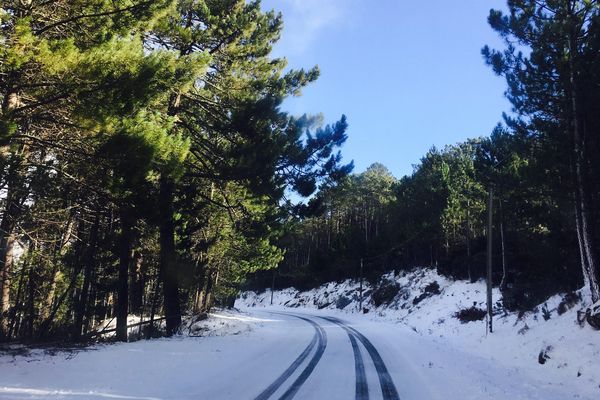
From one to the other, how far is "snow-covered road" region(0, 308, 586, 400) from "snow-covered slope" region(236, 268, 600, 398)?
1011 mm

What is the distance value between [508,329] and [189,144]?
1545 cm

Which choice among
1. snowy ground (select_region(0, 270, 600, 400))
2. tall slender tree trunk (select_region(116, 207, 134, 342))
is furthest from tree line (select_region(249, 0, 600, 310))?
tall slender tree trunk (select_region(116, 207, 134, 342))

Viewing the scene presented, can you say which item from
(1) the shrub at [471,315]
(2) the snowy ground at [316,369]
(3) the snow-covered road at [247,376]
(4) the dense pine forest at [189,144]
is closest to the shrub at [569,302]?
(2) the snowy ground at [316,369]

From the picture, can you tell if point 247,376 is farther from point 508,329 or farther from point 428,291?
point 428,291

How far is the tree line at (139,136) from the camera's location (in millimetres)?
9023

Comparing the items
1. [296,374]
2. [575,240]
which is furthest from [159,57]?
[575,240]

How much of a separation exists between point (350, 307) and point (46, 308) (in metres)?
39.4

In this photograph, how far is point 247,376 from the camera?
9305mm

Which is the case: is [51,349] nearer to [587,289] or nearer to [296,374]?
[296,374]

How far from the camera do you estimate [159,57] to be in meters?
9.98

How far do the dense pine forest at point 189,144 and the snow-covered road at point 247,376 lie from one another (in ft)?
11.2

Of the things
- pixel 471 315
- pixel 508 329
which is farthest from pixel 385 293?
pixel 508 329

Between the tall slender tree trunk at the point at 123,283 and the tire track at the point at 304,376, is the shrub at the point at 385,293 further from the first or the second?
the tall slender tree trunk at the point at 123,283

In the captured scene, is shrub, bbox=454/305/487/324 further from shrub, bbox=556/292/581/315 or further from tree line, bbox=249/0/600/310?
shrub, bbox=556/292/581/315
